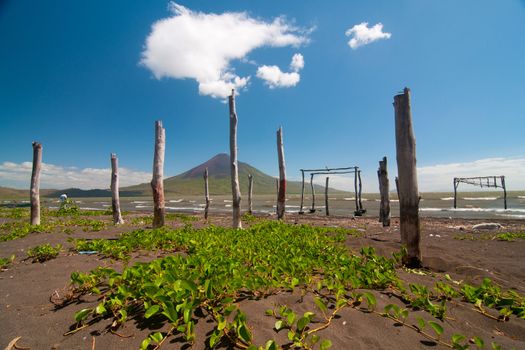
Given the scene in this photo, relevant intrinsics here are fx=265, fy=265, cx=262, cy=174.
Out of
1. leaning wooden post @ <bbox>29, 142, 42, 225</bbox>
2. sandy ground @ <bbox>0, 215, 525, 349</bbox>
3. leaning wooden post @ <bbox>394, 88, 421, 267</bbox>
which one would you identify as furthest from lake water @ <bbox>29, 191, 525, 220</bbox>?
sandy ground @ <bbox>0, 215, 525, 349</bbox>

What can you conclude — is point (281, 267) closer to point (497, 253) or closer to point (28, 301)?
point (28, 301)

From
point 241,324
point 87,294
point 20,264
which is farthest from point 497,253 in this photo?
point 20,264

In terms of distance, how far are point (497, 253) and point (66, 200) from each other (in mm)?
29949

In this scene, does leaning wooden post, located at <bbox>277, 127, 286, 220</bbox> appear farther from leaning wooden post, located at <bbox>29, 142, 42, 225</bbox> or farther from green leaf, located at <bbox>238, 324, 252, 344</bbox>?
green leaf, located at <bbox>238, 324, 252, 344</bbox>

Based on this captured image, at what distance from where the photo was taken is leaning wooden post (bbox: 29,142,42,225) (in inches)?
493

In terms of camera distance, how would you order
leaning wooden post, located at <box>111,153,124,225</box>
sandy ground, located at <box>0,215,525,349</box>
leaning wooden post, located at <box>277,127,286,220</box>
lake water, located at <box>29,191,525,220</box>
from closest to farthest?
sandy ground, located at <box>0,215,525,349</box> < leaning wooden post, located at <box>111,153,124,225</box> < leaning wooden post, located at <box>277,127,286,220</box> < lake water, located at <box>29,191,525,220</box>

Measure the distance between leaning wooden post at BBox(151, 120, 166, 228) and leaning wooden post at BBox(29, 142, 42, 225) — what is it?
19.6 ft

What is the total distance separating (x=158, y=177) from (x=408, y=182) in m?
9.86

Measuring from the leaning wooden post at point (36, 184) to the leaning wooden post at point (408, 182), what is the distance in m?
15.3

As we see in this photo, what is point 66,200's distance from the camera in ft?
80.1

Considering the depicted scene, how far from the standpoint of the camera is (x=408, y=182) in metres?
5.48

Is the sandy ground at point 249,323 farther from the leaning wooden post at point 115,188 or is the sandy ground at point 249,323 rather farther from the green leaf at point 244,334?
the leaning wooden post at point 115,188

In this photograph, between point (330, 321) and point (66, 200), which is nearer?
point (330, 321)

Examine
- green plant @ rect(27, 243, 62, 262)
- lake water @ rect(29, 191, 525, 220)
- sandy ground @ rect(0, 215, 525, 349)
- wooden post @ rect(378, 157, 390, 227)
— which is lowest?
lake water @ rect(29, 191, 525, 220)
